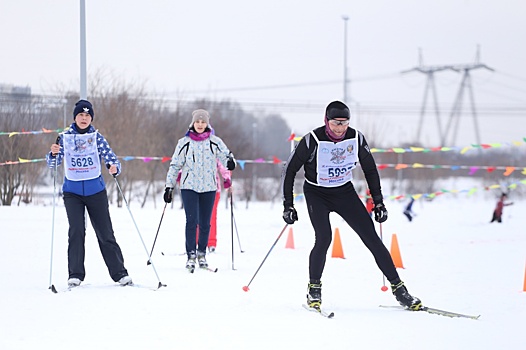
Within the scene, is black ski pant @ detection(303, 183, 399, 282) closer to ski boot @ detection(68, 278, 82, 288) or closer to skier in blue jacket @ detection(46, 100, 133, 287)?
skier in blue jacket @ detection(46, 100, 133, 287)

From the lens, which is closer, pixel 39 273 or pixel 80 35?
pixel 39 273

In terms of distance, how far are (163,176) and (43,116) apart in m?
13.2

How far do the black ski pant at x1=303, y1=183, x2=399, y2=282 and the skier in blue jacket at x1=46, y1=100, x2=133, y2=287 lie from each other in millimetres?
1909

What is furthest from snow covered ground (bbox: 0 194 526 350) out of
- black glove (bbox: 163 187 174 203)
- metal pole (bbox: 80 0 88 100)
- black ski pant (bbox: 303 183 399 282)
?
metal pole (bbox: 80 0 88 100)

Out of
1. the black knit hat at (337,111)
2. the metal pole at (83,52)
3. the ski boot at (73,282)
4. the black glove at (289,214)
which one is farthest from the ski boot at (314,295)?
the metal pole at (83,52)

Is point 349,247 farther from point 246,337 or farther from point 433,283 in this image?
point 246,337

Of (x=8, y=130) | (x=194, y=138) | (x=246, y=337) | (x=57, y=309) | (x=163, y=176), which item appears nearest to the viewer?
(x=246, y=337)

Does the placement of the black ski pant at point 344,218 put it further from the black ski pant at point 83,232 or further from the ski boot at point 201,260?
the ski boot at point 201,260

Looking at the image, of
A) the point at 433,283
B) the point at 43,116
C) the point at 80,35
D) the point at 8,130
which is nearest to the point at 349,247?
the point at 433,283

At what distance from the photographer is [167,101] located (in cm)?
3478

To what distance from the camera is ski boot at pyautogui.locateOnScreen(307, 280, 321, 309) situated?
579cm

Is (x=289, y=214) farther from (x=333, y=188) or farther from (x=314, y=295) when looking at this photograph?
(x=314, y=295)

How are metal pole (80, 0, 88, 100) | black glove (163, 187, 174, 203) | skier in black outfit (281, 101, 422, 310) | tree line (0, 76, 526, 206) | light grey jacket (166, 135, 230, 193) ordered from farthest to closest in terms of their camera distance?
tree line (0, 76, 526, 206) < metal pole (80, 0, 88, 100) < light grey jacket (166, 135, 230, 193) < black glove (163, 187, 174, 203) < skier in black outfit (281, 101, 422, 310)

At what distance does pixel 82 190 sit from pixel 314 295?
241cm
